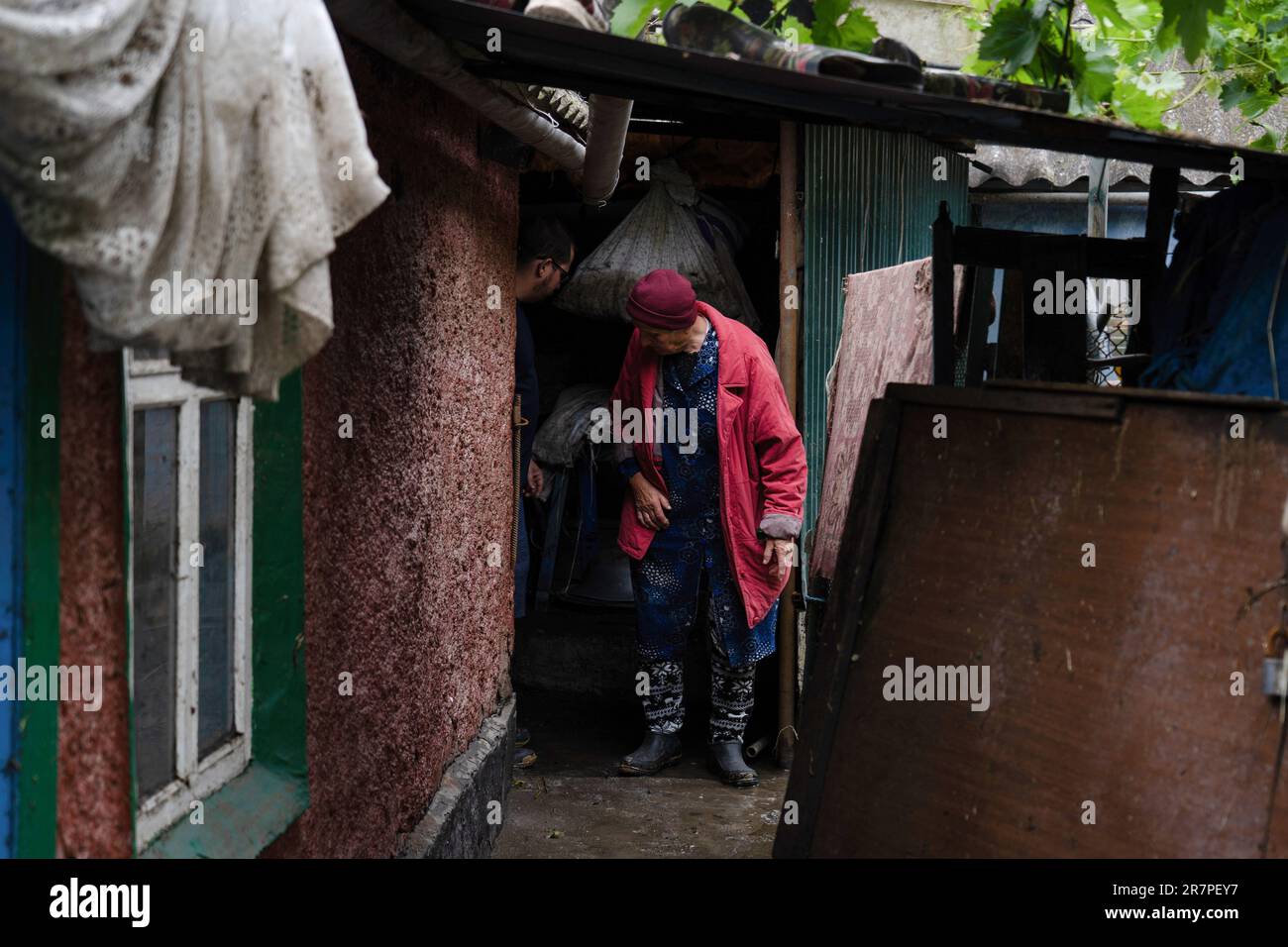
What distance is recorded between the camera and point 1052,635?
8.74ft

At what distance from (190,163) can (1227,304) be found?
2607 mm

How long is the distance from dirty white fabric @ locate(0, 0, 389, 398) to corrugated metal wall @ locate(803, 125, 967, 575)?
460 centimetres

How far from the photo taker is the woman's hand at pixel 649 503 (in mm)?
5555

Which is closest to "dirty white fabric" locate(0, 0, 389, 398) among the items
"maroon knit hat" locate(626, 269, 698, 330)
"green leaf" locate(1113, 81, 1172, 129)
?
"green leaf" locate(1113, 81, 1172, 129)

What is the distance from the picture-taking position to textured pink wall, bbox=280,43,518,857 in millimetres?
3004

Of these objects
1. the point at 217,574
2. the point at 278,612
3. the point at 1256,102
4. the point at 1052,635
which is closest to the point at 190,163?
the point at 217,574

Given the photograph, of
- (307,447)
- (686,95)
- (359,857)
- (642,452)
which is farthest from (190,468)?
(642,452)

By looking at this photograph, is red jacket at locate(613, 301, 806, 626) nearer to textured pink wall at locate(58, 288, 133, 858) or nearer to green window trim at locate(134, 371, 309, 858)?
green window trim at locate(134, 371, 309, 858)

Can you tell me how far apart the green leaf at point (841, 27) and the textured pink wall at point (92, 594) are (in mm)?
2099

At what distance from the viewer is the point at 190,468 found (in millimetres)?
2434

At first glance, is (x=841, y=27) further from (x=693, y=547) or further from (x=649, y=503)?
(x=693, y=547)

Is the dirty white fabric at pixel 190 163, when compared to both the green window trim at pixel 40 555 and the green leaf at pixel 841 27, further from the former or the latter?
the green leaf at pixel 841 27

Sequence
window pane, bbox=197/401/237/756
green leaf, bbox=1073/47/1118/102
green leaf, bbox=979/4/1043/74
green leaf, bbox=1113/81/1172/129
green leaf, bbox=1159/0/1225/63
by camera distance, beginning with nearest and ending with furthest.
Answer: window pane, bbox=197/401/237/756 → green leaf, bbox=1159/0/1225/63 → green leaf, bbox=979/4/1043/74 → green leaf, bbox=1073/47/1118/102 → green leaf, bbox=1113/81/1172/129

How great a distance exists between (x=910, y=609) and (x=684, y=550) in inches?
107
